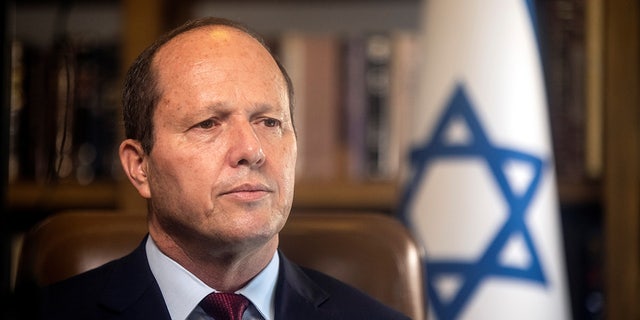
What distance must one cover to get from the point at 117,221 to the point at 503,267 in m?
0.61

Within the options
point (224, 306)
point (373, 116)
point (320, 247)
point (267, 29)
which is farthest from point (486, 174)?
point (224, 306)

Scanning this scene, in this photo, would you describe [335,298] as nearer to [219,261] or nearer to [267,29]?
[219,261]

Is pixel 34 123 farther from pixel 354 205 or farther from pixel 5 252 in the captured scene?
pixel 5 252

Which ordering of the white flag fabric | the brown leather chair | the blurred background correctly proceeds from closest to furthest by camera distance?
the brown leather chair < the white flag fabric < the blurred background

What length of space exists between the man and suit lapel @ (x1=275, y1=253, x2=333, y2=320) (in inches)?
0.4

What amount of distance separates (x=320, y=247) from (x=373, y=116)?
80 cm

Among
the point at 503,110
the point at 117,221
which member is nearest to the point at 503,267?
the point at 503,110

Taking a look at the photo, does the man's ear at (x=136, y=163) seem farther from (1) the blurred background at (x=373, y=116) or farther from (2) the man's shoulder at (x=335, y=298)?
(1) the blurred background at (x=373, y=116)

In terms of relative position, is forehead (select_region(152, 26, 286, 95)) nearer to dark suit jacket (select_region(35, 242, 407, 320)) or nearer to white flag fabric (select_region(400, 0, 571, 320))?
dark suit jacket (select_region(35, 242, 407, 320))

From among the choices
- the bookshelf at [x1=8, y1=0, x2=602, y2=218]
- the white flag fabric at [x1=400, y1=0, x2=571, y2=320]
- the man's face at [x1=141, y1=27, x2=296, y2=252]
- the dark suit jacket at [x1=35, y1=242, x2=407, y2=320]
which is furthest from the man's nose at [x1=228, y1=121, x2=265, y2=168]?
the bookshelf at [x1=8, y1=0, x2=602, y2=218]

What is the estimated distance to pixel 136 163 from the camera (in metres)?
0.59

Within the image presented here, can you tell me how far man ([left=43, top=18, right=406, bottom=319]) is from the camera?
56 cm

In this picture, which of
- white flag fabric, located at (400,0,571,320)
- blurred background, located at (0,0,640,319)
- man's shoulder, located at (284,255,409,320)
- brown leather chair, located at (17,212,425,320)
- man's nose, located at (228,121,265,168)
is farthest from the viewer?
blurred background, located at (0,0,640,319)

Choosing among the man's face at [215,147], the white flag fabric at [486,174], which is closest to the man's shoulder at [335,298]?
the man's face at [215,147]
